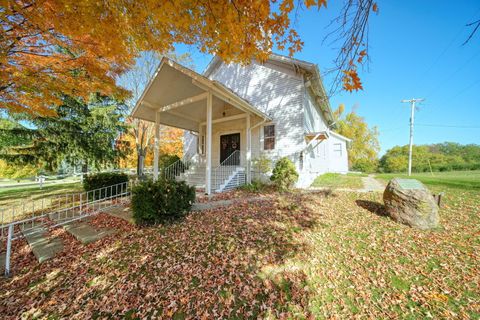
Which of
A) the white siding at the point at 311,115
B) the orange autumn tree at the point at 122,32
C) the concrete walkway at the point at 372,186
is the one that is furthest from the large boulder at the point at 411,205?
the white siding at the point at 311,115

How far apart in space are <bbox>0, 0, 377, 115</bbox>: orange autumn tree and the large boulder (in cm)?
417

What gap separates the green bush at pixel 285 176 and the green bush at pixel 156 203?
16.6 ft

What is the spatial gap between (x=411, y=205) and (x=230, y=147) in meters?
8.57

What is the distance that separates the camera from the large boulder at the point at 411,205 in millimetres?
4734

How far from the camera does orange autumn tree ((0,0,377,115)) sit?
3.64m

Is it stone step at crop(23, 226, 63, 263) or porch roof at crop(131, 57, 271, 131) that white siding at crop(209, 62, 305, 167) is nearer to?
porch roof at crop(131, 57, 271, 131)

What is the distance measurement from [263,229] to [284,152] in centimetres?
615

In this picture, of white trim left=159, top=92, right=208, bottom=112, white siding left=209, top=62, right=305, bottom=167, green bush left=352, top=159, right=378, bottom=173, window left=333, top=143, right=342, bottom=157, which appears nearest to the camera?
white trim left=159, top=92, right=208, bottom=112

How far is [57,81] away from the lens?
20.4ft

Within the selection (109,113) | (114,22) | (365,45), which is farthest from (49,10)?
(109,113)

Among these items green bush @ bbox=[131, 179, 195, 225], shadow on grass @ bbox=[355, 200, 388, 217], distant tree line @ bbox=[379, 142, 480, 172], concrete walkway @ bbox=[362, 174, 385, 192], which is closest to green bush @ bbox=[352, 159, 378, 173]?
distant tree line @ bbox=[379, 142, 480, 172]

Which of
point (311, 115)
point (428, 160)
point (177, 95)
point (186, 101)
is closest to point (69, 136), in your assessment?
point (177, 95)

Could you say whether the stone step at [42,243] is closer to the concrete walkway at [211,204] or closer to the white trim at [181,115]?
the concrete walkway at [211,204]

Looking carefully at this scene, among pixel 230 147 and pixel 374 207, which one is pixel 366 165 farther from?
pixel 374 207
